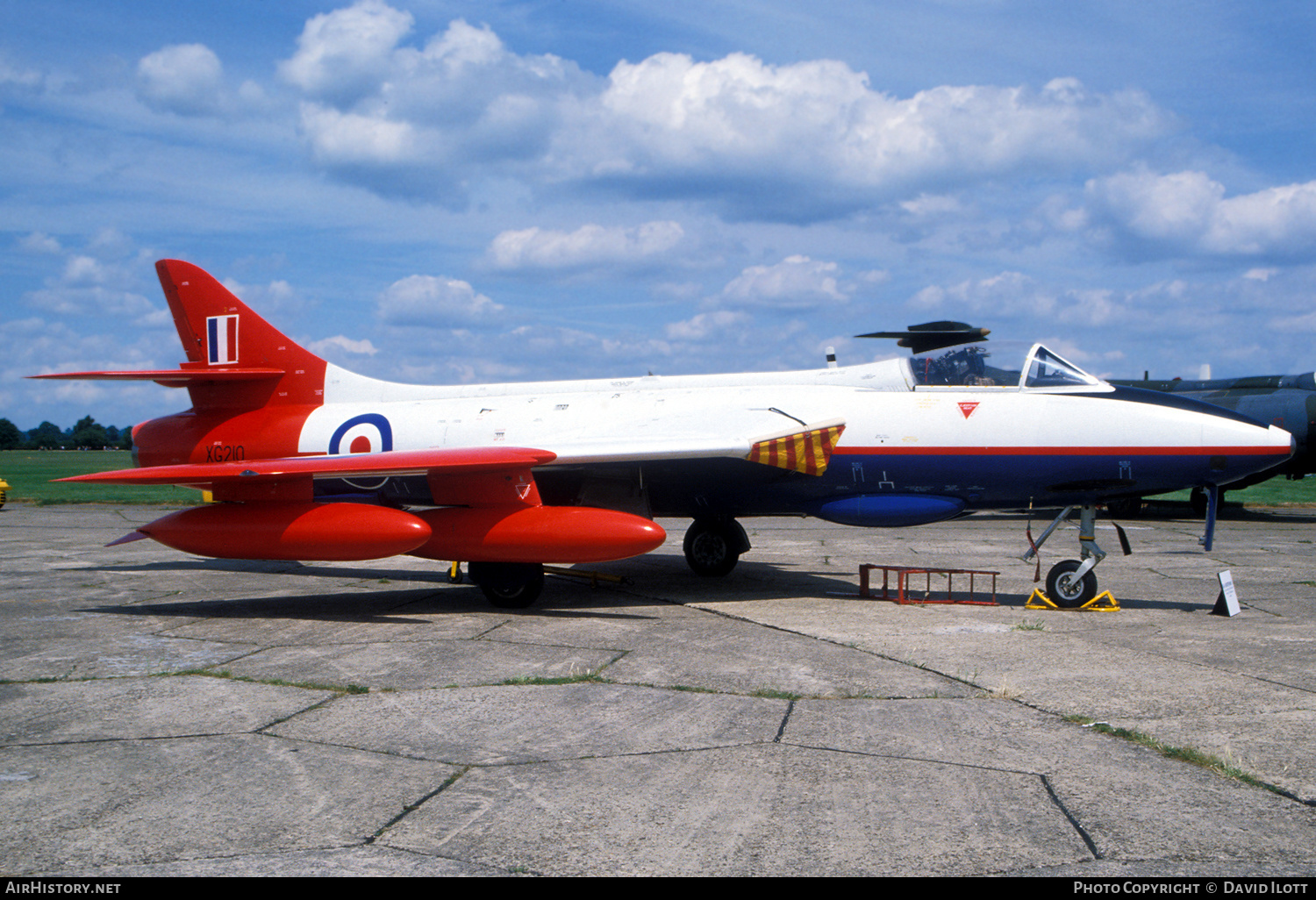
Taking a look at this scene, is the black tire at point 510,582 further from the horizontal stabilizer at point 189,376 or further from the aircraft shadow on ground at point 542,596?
the horizontal stabilizer at point 189,376

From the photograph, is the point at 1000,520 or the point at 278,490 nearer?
the point at 278,490

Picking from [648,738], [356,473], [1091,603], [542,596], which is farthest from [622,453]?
[1091,603]

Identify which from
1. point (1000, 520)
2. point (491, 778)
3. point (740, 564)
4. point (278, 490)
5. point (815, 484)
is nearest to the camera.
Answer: point (491, 778)

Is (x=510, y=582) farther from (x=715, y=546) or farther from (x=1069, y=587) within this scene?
(x=1069, y=587)

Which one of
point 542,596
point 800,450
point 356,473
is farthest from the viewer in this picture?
point 542,596

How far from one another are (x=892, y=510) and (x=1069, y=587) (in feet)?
6.31

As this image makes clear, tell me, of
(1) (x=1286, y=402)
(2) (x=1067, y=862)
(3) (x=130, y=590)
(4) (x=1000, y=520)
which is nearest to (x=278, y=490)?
(3) (x=130, y=590)

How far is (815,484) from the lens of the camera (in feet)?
33.9

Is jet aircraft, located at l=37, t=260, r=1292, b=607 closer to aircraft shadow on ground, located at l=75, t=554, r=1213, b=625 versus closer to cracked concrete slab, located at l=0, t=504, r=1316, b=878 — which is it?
aircraft shadow on ground, located at l=75, t=554, r=1213, b=625

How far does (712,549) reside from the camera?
459 inches

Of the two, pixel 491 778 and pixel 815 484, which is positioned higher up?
pixel 815 484
